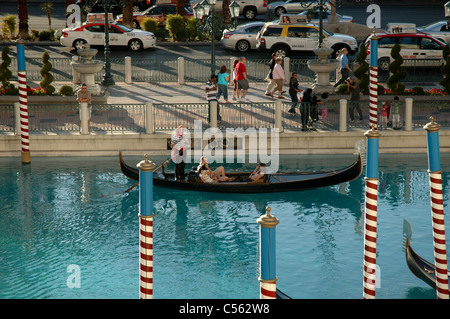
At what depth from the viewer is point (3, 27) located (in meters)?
37.5

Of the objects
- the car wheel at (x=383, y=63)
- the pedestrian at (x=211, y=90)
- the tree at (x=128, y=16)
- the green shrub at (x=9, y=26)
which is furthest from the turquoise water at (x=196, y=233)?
the tree at (x=128, y=16)

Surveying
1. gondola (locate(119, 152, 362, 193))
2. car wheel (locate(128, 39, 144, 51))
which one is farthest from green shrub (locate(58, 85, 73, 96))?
car wheel (locate(128, 39, 144, 51))

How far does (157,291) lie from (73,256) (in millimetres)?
2575

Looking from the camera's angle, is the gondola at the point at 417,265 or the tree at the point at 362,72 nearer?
the gondola at the point at 417,265

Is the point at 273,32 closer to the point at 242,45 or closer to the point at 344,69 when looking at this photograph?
the point at 242,45

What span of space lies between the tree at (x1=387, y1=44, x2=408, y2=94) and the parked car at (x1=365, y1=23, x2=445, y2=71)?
13.8 ft

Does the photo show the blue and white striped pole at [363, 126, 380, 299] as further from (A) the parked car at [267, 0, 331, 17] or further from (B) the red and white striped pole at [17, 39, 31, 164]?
(A) the parked car at [267, 0, 331, 17]

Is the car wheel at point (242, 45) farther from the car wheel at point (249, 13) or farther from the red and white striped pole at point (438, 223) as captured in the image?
the red and white striped pole at point (438, 223)

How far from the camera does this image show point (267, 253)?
945cm

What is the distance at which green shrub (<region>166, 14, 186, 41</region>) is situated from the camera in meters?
36.9

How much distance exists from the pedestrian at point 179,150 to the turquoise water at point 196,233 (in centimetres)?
73

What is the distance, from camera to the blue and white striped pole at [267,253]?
938cm
